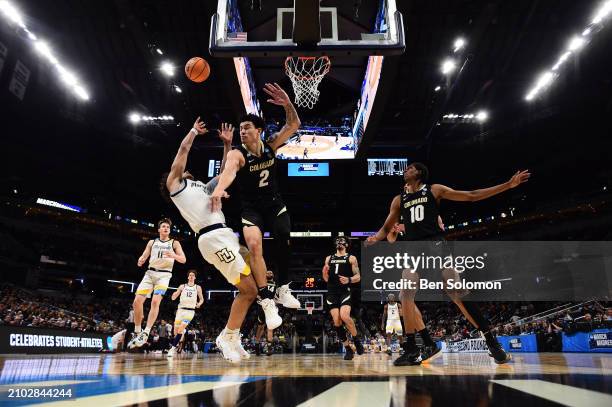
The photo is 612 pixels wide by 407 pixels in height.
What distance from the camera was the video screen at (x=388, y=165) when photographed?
2208 centimetres

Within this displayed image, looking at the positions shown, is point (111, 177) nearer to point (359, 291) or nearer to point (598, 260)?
point (359, 291)

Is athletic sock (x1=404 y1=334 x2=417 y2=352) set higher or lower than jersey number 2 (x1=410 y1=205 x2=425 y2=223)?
lower

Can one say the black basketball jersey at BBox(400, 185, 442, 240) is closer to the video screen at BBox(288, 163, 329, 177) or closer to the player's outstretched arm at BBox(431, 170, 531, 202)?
the player's outstretched arm at BBox(431, 170, 531, 202)

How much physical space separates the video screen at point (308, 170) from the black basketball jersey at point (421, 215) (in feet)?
54.7

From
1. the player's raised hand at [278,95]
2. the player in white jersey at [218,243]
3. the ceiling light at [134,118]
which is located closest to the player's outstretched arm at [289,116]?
the player's raised hand at [278,95]

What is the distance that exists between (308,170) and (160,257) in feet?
47.9

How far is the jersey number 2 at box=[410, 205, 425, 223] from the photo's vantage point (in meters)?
4.69

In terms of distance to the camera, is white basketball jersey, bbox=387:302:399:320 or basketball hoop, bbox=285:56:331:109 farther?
white basketball jersey, bbox=387:302:399:320

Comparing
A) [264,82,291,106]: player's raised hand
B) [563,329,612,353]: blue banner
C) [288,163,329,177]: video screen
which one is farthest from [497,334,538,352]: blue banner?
[264,82,291,106]: player's raised hand

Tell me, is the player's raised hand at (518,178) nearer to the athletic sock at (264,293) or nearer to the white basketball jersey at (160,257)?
the athletic sock at (264,293)

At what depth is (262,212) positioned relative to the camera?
439 cm

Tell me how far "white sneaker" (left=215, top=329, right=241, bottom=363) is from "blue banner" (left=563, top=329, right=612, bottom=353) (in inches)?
413

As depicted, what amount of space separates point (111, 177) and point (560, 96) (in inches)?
980

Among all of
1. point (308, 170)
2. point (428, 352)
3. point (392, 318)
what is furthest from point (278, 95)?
point (308, 170)
